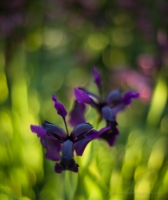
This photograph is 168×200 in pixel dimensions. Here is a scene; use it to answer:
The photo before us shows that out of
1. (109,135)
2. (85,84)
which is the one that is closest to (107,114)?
(109,135)

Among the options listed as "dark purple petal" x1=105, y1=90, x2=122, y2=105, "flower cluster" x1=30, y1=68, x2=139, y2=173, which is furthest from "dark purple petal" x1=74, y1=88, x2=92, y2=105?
"dark purple petal" x1=105, y1=90, x2=122, y2=105

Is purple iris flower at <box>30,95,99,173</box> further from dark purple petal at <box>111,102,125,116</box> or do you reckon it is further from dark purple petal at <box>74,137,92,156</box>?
dark purple petal at <box>111,102,125,116</box>

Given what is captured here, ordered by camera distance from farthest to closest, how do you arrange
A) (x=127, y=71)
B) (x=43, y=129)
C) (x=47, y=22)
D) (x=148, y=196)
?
(x=47, y=22)
(x=127, y=71)
(x=148, y=196)
(x=43, y=129)

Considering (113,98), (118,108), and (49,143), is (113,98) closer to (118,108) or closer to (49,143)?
(118,108)

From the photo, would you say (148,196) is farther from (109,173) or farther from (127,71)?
(127,71)

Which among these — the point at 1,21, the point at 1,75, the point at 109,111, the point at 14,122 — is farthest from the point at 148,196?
the point at 1,21

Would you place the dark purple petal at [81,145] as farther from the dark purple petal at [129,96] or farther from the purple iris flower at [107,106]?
the dark purple petal at [129,96]

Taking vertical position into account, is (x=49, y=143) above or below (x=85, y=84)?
above
